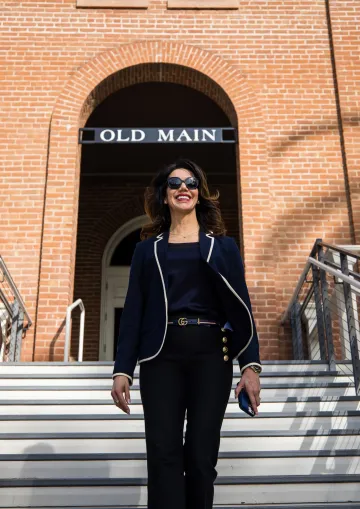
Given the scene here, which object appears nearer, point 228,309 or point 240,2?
point 228,309

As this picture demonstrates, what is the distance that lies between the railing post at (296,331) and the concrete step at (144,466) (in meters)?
2.57

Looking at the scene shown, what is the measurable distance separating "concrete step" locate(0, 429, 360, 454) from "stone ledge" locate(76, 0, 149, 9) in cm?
625

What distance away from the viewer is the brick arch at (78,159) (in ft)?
22.6

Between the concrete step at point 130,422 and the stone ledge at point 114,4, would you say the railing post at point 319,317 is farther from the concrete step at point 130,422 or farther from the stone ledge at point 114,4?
the stone ledge at point 114,4

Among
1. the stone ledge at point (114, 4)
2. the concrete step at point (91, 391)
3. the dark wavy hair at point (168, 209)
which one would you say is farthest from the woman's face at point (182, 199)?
the stone ledge at point (114, 4)

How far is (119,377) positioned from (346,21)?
733cm

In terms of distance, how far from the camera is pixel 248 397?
7.64ft

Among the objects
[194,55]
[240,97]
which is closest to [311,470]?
[240,97]

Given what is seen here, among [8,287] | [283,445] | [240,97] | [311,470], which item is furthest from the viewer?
[240,97]

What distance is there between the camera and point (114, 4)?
8.21m

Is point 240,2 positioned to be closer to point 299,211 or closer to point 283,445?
point 299,211

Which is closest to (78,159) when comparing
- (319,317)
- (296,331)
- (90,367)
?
(90,367)

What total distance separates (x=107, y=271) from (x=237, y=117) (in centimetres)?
480

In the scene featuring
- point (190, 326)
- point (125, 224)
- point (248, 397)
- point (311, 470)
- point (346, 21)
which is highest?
point (346, 21)
